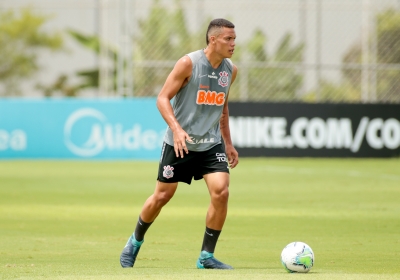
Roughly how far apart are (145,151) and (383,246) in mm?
16571

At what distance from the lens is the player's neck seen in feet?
27.8

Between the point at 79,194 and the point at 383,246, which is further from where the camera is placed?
the point at 79,194

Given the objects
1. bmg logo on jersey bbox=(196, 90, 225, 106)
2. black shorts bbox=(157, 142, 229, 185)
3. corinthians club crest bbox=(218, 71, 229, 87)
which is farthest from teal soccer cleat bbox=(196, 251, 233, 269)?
corinthians club crest bbox=(218, 71, 229, 87)

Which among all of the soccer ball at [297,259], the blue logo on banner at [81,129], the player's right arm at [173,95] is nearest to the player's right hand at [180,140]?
the player's right arm at [173,95]

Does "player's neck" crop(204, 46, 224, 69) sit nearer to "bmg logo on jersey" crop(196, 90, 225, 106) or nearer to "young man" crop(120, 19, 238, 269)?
"young man" crop(120, 19, 238, 269)

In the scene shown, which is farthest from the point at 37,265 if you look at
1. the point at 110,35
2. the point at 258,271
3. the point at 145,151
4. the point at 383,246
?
the point at 110,35

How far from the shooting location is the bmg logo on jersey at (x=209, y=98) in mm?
8438

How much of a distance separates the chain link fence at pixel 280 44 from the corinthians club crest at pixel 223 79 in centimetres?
2013

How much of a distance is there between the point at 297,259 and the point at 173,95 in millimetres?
1872

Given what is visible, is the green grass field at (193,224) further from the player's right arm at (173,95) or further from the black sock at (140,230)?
the player's right arm at (173,95)

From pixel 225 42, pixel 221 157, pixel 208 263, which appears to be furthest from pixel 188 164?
pixel 225 42

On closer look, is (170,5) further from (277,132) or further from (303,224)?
(303,224)

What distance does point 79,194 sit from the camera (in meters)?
16.3

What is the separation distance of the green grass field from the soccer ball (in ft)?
0.45
